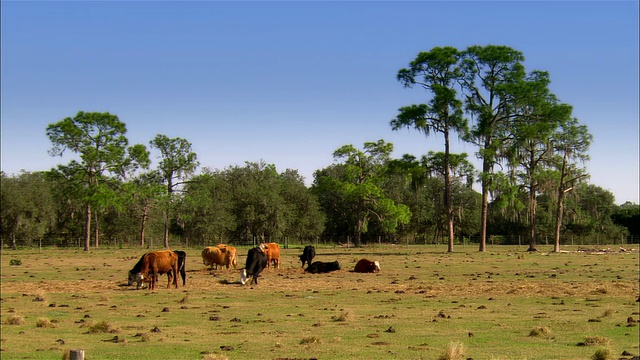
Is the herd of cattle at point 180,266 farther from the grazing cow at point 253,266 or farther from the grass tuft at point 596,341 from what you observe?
the grass tuft at point 596,341

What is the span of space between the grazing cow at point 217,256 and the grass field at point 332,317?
405cm

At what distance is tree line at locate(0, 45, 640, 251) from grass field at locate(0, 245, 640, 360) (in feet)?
72.3

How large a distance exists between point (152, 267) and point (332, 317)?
425 inches

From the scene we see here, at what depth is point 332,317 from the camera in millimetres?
17125

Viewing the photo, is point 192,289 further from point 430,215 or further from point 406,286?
point 430,215

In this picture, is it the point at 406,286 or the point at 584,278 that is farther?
the point at 584,278

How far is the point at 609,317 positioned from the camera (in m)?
16.6

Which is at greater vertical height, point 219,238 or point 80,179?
point 80,179

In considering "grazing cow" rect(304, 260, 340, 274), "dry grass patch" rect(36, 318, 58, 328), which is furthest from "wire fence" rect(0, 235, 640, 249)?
"dry grass patch" rect(36, 318, 58, 328)

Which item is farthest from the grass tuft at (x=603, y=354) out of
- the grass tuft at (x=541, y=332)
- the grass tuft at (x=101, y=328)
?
the grass tuft at (x=101, y=328)

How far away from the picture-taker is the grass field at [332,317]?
1279 cm

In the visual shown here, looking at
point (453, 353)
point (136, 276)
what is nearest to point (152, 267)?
point (136, 276)

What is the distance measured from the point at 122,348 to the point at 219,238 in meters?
68.9

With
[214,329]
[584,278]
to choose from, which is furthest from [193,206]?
[214,329]
